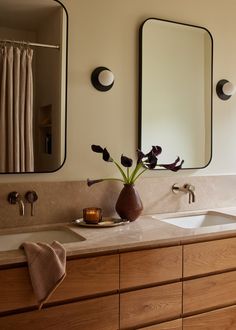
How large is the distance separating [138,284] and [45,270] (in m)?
0.45

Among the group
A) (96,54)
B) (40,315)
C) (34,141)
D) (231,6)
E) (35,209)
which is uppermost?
(231,6)

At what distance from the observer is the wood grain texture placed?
176 cm

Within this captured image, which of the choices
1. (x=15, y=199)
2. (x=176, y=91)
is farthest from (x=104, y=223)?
(x=176, y=91)

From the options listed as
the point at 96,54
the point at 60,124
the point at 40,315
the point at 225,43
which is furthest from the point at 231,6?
the point at 40,315

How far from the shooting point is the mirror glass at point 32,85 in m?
1.87

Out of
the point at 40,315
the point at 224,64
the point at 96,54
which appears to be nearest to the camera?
the point at 40,315

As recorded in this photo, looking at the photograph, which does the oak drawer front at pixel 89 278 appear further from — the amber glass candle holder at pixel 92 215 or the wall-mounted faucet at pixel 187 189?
the wall-mounted faucet at pixel 187 189

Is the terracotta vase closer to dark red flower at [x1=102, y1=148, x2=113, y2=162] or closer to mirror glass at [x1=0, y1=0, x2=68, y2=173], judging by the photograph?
dark red flower at [x1=102, y1=148, x2=113, y2=162]

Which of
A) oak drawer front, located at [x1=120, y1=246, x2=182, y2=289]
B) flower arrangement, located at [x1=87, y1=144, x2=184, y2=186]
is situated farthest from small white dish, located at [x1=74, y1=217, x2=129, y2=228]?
oak drawer front, located at [x1=120, y1=246, x2=182, y2=289]

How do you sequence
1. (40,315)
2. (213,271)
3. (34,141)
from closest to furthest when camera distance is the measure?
(40,315) → (213,271) → (34,141)

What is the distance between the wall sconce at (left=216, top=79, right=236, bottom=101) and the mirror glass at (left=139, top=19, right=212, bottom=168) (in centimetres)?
7

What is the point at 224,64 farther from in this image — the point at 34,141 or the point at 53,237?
the point at 53,237

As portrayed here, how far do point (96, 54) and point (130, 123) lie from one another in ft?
1.46

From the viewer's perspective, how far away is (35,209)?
76.2 inches
